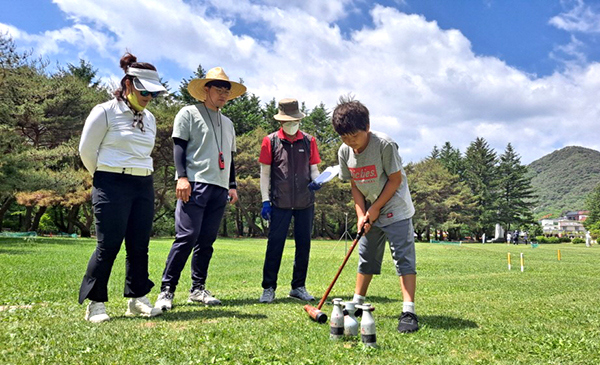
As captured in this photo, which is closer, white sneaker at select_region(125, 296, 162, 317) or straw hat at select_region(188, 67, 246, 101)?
white sneaker at select_region(125, 296, 162, 317)

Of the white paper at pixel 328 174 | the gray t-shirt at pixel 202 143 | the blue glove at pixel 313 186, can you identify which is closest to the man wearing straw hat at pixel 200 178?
the gray t-shirt at pixel 202 143

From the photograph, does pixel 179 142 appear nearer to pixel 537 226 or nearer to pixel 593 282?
pixel 593 282

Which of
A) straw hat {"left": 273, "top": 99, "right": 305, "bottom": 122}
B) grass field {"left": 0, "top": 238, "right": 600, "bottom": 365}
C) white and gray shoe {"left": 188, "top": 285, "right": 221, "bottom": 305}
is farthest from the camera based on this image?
straw hat {"left": 273, "top": 99, "right": 305, "bottom": 122}

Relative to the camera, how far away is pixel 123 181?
13.5ft

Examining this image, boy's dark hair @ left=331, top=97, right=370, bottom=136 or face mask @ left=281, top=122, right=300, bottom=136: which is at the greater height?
face mask @ left=281, top=122, right=300, bottom=136

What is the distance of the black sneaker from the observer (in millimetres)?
3748

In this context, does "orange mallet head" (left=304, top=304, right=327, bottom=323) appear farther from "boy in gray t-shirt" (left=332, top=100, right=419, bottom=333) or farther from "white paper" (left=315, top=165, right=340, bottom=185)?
"white paper" (left=315, top=165, right=340, bottom=185)

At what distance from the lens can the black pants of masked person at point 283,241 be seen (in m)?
5.59

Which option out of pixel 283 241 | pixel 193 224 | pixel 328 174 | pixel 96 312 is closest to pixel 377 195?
pixel 328 174

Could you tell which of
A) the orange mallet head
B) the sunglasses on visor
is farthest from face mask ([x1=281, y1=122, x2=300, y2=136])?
the orange mallet head

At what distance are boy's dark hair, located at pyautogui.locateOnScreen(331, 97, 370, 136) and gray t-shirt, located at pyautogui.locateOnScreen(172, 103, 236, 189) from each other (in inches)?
60.4

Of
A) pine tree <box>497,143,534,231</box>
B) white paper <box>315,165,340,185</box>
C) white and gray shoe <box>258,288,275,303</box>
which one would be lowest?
white and gray shoe <box>258,288,275,303</box>

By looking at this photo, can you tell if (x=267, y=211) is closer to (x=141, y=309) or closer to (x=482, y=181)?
(x=141, y=309)

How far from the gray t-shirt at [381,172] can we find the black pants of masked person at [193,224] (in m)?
1.57
